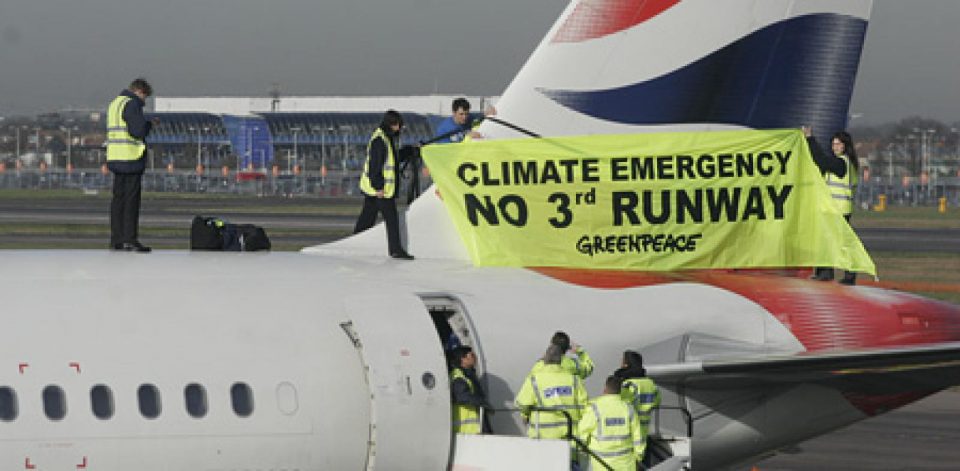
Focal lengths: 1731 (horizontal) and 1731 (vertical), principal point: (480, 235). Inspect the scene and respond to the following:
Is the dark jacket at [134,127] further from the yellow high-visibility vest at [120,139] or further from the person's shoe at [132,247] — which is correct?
the person's shoe at [132,247]

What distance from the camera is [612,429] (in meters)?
16.5

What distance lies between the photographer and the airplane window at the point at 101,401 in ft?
47.7

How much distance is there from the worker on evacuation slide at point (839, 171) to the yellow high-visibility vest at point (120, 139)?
298 inches

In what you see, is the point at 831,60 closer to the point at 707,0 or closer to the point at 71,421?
the point at 707,0

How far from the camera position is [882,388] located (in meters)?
18.2

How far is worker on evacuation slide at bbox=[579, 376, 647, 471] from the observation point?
16453mm

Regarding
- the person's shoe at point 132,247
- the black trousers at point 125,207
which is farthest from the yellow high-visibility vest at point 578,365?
the black trousers at point 125,207

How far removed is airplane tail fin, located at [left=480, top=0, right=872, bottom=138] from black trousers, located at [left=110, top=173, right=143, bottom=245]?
3.90 m

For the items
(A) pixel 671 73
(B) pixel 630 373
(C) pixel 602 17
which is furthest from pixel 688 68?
(B) pixel 630 373

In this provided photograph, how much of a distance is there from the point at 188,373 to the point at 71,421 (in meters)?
1.18

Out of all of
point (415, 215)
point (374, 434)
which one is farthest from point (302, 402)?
point (415, 215)

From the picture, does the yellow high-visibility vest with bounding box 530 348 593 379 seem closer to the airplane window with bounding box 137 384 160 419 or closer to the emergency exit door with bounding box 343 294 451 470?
the emergency exit door with bounding box 343 294 451 470

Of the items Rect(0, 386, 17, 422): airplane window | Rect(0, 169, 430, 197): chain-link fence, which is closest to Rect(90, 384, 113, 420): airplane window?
Rect(0, 386, 17, 422): airplane window

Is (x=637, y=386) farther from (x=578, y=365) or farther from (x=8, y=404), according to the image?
(x=8, y=404)
